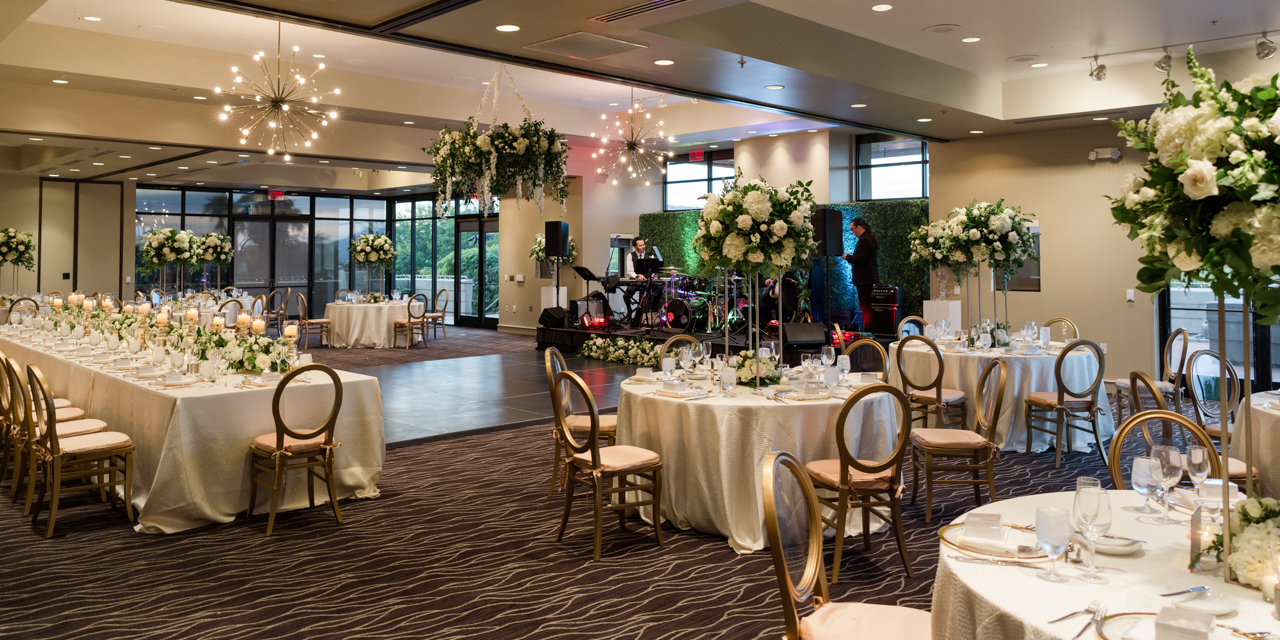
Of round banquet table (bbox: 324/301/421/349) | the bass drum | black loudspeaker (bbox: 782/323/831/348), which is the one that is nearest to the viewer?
black loudspeaker (bbox: 782/323/831/348)

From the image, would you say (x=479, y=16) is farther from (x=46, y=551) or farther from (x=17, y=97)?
(x=17, y=97)

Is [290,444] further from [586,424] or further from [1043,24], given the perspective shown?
[1043,24]

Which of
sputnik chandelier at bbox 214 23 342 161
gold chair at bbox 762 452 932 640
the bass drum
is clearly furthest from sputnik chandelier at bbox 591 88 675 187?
gold chair at bbox 762 452 932 640

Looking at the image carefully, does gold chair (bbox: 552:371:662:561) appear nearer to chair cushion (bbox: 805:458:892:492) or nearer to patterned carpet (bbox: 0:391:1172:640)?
patterned carpet (bbox: 0:391:1172:640)

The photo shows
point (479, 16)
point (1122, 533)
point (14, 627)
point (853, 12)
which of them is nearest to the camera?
point (1122, 533)

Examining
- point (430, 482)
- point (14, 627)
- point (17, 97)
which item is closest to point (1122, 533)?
point (14, 627)

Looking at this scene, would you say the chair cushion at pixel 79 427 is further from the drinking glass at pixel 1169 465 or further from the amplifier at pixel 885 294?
the amplifier at pixel 885 294

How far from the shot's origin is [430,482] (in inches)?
245

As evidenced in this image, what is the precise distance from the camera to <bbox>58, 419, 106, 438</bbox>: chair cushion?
5.40m

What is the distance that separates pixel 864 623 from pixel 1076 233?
33.1 ft

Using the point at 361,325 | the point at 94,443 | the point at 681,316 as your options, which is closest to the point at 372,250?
the point at 361,325

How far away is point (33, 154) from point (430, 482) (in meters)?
13.8

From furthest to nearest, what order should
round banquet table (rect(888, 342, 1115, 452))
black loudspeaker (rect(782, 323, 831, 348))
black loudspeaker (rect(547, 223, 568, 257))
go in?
1. black loudspeaker (rect(547, 223, 568, 257))
2. black loudspeaker (rect(782, 323, 831, 348))
3. round banquet table (rect(888, 342, 1115, 452))

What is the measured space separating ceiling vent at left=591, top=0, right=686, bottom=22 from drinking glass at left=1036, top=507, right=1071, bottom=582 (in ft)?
14.9
